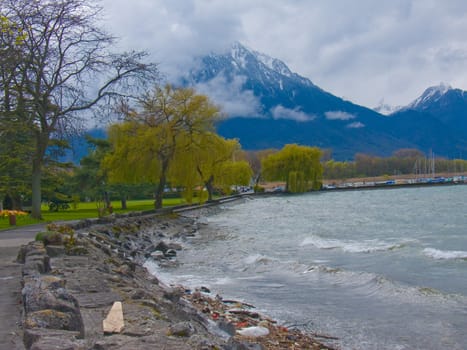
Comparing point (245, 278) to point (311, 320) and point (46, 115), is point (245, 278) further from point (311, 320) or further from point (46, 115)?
point (46, 115)

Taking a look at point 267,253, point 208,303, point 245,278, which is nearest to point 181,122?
point 267,253

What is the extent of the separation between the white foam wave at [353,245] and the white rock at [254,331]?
13.2 meters

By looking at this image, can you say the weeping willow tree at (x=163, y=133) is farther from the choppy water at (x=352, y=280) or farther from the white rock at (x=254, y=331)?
the white rock at (x=254, y=331)

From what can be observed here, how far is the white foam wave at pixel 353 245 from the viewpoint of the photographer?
23.1m

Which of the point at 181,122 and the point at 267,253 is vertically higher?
the point at 181,122

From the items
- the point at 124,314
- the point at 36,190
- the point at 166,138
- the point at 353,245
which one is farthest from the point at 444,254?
the point at 166,138

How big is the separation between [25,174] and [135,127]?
10.9m

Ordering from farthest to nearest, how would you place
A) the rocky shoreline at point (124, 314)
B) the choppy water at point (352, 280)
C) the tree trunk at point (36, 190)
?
1. the tree trunk at point (36, 190)
2. the choppy water at point (352, 280)
3. the rocky shoreline at point (124, 314)

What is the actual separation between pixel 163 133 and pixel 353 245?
22.8 metres

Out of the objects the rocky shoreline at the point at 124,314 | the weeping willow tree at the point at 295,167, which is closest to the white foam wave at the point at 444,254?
the rocky shoreline at the point at 124,314

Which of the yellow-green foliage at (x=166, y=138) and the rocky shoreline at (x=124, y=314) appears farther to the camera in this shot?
the yellow-green foliage at (x=166, y=138)

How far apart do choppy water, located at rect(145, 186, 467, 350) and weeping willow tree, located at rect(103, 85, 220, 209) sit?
14763mm

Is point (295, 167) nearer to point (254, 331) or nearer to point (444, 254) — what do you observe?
point (444, 254)

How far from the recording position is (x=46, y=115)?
94.4ft
